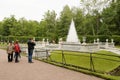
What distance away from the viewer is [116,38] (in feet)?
175

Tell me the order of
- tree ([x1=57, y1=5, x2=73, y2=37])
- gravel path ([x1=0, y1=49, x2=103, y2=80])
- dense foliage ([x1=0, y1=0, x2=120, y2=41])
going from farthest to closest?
1. tree ([x1=57, y1=5, x2=73, y2=37])
2. dense foliage ([x1=0, y1=0, x2=120, y2=41])
3. gravel path ([x1=0, y1=49, x2=103, y2=80])

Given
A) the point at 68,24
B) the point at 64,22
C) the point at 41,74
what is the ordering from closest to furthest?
1. the point at 41,74
2. the point at 68,24
3. the point at 64,22

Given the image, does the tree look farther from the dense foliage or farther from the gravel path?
the gravel path

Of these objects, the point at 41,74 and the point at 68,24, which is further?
the point at 68,24

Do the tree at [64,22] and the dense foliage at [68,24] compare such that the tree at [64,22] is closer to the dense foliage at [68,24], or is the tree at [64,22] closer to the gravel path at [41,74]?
the dense foliage at [68,24]

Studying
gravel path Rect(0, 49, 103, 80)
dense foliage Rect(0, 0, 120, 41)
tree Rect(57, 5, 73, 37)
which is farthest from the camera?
tree Rect(57, 5, 73, 37)

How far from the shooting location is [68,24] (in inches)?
2968

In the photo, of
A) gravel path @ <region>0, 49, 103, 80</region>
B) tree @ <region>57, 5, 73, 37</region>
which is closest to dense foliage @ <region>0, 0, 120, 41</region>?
tree @ <region>57, 5, 73, 37</region>

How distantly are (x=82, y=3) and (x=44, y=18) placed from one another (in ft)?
70.5

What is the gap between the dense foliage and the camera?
62.7 m

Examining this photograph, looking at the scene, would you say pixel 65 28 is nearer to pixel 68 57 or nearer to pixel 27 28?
pixel 27 28

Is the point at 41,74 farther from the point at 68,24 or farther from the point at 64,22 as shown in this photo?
the point at 64,22

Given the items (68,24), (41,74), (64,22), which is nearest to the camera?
(41,74)

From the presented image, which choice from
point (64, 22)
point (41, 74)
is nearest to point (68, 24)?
point (64, 22)
